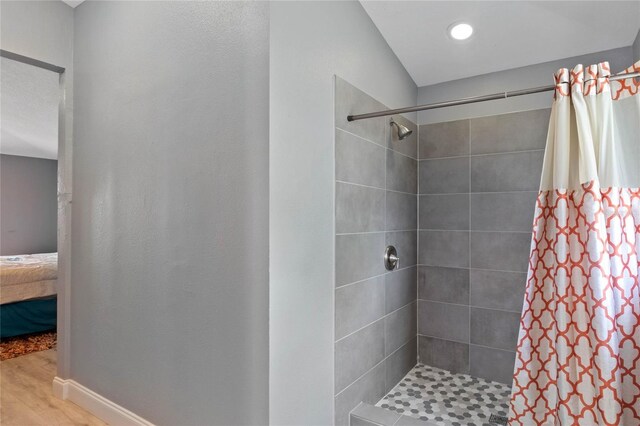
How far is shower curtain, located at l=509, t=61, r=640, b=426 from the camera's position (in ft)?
4.55

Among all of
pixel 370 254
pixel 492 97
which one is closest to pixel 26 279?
pixel 370 254

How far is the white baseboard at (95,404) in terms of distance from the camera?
197cm

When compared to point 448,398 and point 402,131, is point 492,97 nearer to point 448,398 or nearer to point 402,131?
point 402,131

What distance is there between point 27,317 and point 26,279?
Answer: 394mm

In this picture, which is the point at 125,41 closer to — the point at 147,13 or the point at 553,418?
the point at 147,13

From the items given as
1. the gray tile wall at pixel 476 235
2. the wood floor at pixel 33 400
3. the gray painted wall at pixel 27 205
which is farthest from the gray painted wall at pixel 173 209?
the gray painted wall at pixel 27 205

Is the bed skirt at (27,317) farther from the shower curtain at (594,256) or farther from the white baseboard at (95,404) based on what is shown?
the shower curtain at (594,256)

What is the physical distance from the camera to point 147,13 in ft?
6.40

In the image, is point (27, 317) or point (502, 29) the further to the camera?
point (27, 317)

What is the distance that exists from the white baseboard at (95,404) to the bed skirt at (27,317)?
176 centimetres

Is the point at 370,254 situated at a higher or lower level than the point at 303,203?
lower

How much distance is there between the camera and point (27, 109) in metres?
3.86

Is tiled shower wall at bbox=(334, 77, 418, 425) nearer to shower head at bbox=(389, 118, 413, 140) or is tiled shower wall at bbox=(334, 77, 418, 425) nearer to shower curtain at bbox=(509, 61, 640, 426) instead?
shower head at bbox=(389, 118, 413, 140)

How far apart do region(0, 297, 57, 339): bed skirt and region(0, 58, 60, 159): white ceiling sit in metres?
2.03
